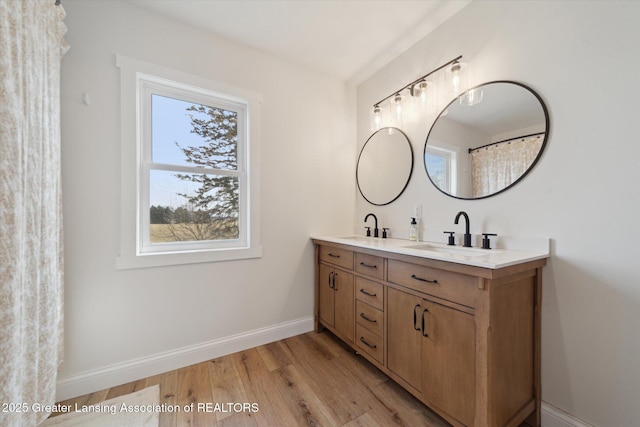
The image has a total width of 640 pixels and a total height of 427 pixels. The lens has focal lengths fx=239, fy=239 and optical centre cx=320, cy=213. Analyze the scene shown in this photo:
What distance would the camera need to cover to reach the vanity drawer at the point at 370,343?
5.41ft

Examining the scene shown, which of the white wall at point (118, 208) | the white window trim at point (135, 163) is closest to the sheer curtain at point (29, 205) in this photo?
the white wall at point (118, 208)

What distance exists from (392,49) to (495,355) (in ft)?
7.86

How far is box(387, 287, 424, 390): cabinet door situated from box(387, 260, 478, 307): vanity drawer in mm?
86

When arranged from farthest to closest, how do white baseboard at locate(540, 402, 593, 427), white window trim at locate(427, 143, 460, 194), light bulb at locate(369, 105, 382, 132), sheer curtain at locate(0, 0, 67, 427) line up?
light bulb at locate(369, 105, 382, 132) < white window trim at locate(427, 143, 460, 194) < white baseboard at locate(540, 402, 593, 427) < sheer curtain at locate(0, 0, 67, 427)

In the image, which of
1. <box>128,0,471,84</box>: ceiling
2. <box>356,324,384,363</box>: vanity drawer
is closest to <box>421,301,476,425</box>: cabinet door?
<box>356,324,384,363</box>: vanity drawer

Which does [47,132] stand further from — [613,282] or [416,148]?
[613,282]

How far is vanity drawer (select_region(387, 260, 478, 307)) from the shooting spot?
45.4 inches

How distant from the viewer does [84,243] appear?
1.55 meters

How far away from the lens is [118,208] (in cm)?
165

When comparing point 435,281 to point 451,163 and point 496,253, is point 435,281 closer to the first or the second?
point 496,253

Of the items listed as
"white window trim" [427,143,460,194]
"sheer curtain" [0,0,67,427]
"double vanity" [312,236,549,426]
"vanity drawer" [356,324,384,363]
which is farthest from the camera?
"white window trim" [427,143,460,194]

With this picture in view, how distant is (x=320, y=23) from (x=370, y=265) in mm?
1918

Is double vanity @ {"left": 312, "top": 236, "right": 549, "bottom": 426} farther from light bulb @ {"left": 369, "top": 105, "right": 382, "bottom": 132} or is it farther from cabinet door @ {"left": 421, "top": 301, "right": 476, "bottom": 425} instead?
light bulb @ {"left": 369, "top": 105, "right": 382, "bottom": 132}

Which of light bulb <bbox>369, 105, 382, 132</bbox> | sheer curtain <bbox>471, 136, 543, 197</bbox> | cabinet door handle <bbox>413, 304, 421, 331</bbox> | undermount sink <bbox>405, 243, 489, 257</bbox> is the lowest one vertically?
cabinet door handle <bbox>413, 304, 421, 331</bbox>
